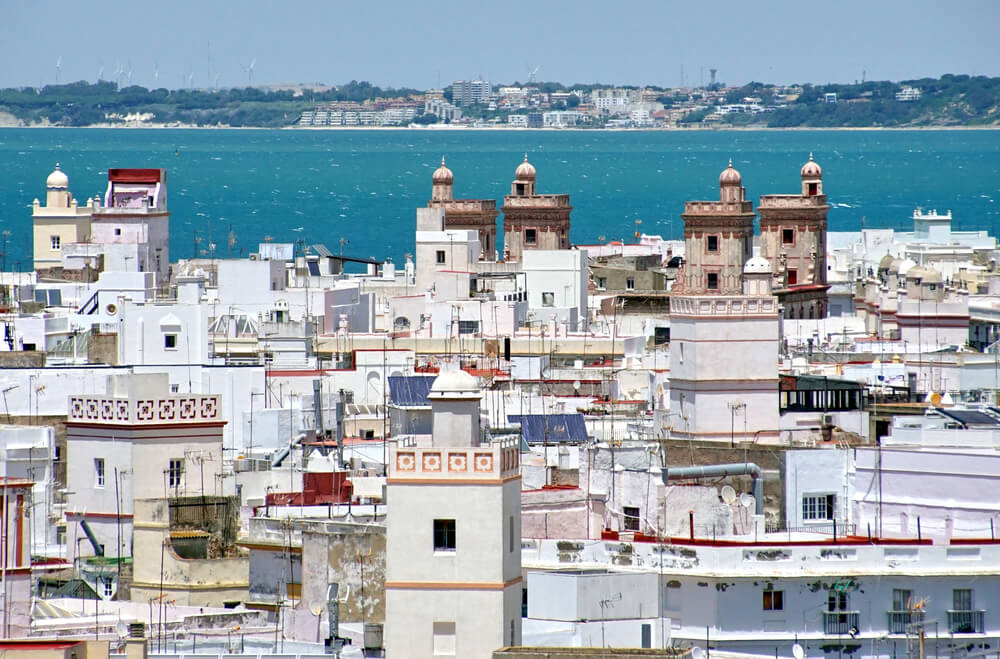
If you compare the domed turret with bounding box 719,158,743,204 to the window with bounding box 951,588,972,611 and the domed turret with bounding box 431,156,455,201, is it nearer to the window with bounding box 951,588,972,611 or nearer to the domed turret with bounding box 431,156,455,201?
the domed turret with bounding box 431,156,455,201

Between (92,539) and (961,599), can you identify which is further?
(92,539)

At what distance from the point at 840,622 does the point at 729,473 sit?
5.67m

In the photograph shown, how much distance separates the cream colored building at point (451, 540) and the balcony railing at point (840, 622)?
6.21 metres

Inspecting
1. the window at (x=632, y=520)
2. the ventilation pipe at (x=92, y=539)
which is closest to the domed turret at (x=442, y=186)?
the ventilation pipe at (x=92, y=539)

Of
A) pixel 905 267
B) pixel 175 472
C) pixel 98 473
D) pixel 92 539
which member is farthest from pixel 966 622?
pixel 905 267

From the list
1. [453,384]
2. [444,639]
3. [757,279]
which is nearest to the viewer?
[453,384]

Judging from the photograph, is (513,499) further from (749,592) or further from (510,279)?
(510,279)

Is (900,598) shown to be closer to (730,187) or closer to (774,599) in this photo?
(774,599)

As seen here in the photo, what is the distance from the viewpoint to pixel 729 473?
34281 millimetres

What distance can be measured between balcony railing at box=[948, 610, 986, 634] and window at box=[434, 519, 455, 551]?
771cm

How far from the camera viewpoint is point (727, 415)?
40406mm

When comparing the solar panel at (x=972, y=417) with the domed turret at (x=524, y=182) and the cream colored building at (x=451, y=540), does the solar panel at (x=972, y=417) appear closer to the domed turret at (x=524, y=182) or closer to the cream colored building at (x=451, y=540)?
the cream colored building at (x=451, y=540)

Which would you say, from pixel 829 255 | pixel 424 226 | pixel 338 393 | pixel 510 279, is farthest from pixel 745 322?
pixel 829 255


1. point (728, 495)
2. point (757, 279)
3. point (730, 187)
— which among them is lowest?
point (728, 495)
